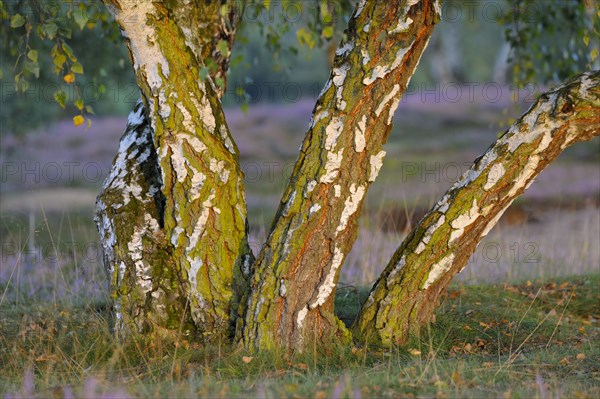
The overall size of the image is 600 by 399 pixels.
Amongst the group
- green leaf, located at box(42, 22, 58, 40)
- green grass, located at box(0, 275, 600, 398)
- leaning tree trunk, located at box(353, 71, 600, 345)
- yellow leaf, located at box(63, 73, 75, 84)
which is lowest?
green grass, located at box(0, 275, 600, 398)

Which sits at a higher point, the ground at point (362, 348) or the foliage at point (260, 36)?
→ the foliage at point (260, 36)

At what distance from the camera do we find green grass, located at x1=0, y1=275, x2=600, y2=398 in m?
3.81

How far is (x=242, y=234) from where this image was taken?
486 cm

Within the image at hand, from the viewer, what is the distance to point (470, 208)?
4.54m

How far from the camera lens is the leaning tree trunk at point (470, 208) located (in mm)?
4363

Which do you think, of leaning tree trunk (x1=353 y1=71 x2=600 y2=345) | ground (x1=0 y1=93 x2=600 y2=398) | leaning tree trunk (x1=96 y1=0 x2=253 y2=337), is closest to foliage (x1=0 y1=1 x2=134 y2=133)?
leaning tree trunk (x1=96 y1=0 x2=253 y2=337)

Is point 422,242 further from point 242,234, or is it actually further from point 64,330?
point 64,330

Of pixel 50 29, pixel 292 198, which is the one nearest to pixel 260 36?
pixel 50 29

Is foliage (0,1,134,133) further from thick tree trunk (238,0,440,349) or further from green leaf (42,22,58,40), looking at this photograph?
thick tree trunk (238,0,440,349)

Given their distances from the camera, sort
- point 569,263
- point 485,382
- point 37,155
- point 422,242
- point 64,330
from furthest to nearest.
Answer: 1. point 37,155
2. point 569,263
3. point 64,330
4. point 422,242
5. point 485,382

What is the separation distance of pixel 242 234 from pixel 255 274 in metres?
0.34

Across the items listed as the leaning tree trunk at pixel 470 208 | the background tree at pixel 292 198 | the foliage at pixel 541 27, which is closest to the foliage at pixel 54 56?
the background tree at pixel 292 198

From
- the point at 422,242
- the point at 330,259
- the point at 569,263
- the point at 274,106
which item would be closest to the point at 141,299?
the point at 330,259

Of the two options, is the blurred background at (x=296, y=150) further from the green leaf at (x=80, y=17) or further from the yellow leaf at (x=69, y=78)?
the green leaf at (x=80, y=17)
